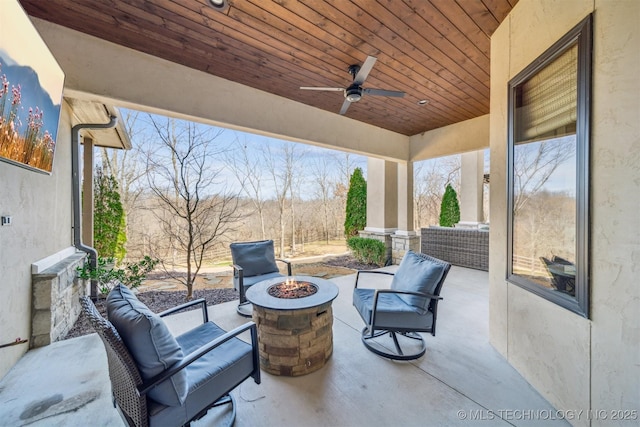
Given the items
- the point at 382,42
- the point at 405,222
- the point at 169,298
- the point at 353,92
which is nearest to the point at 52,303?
the point at 169,298

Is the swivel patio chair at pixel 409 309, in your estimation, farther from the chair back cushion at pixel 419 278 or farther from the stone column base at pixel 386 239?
the stone column base at pixel 386 239

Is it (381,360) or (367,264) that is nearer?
(381,360)

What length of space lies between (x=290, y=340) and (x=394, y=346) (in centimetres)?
118

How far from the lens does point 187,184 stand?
434cm

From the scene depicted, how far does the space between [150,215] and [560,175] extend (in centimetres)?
686

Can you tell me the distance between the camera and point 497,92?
8.49 feet

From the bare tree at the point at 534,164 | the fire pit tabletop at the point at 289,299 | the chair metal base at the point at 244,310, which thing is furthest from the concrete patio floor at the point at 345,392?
the bare tree at the point at 534,164

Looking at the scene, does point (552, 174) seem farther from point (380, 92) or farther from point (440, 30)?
point (380, 92)

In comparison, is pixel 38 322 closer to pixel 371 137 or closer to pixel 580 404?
pixel 580 404

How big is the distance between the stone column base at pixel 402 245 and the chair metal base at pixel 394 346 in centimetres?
365

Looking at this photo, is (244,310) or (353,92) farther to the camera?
(244,310)

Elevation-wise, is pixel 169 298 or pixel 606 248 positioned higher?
pixel 606 248

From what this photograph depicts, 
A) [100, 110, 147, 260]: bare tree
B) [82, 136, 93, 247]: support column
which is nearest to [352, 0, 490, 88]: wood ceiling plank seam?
[82, 136, 93, 247]: support column

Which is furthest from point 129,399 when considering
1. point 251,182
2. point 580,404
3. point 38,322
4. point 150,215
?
point 251,182
